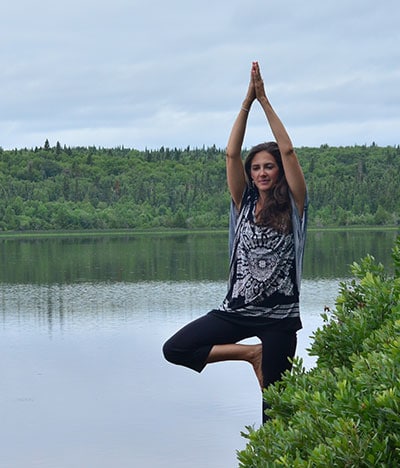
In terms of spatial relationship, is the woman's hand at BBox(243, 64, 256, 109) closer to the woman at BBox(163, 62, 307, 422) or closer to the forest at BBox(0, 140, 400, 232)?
the woman at BBox(163, 62, 307, 422)

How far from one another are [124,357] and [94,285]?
57.0 ft

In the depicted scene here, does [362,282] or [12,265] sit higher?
[362,282]

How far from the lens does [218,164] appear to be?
142m

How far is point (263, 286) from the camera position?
5.17 m

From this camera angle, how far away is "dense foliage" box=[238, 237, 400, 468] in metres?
3.11

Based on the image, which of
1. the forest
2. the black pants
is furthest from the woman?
the forest

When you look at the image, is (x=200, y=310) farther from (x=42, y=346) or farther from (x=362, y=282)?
(x=362, y=282)

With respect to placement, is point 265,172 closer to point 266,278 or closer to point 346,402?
point 266,278

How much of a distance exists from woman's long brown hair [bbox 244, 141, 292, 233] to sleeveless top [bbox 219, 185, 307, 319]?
32 mm

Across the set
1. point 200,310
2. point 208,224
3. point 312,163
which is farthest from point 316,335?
point 312,163

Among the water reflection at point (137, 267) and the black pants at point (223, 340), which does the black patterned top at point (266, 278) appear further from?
the water reflection at point (137, 267)

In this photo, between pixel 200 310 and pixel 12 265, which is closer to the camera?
pixel 200 310

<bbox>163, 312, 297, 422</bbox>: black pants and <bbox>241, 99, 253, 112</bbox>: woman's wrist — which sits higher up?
<bbox>241, 99, 253, 112</bbox>: woman's wrist

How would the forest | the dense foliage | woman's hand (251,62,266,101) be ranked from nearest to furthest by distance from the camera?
the dense foliage → woman's hand (251,62,266,101) → the forest
